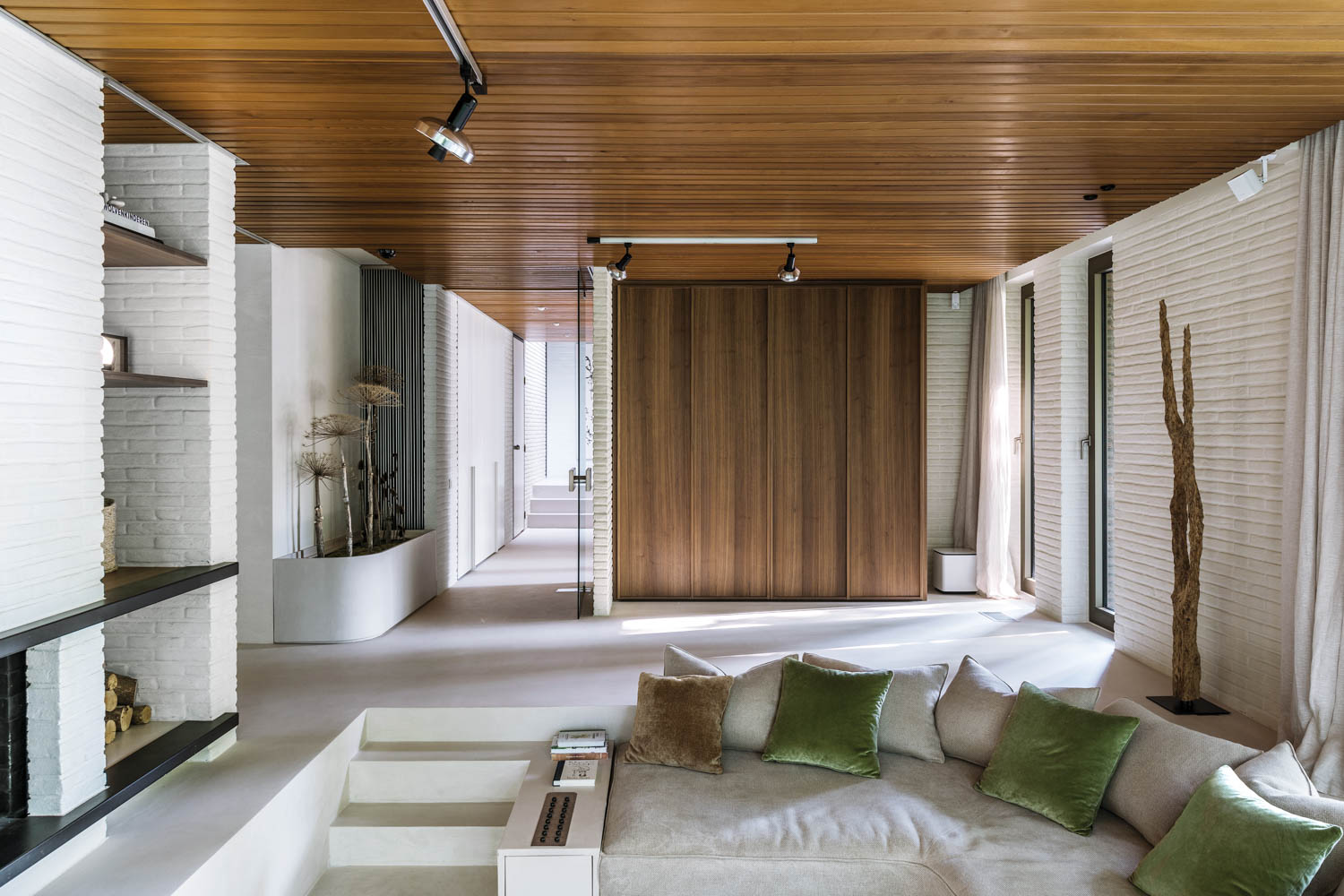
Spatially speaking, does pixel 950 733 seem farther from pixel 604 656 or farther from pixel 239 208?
pixel 239 208

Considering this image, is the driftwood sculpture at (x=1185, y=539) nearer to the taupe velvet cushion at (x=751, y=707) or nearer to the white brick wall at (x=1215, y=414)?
the white brick wall at (x=1215, y=414)

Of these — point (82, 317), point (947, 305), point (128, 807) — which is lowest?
point (128, 807)

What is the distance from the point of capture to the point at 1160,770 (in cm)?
289

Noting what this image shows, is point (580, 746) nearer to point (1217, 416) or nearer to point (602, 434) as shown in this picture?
point (602, 434)

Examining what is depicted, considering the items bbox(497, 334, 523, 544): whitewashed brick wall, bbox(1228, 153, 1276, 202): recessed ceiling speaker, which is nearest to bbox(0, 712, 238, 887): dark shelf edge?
Answer: bbox(1228, 153, 1276, 202): recessed ceiling speaker

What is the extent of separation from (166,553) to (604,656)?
248 cm

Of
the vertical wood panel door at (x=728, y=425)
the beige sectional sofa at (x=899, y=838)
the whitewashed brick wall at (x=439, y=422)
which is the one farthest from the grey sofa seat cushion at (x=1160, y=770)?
the whitewashed brick wall at (x=439, y=422)

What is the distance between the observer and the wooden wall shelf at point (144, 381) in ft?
10.1

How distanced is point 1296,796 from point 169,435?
4.23 m

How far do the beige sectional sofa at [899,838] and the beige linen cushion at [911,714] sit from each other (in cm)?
25

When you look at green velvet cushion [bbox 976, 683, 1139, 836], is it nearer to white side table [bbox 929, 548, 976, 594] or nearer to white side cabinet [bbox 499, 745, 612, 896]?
white side cabinet [bbox 499, 745, 612, 896]

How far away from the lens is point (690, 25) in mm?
2549

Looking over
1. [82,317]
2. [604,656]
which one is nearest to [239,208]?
[82,317]

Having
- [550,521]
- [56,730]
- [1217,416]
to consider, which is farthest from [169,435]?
[550,521]
